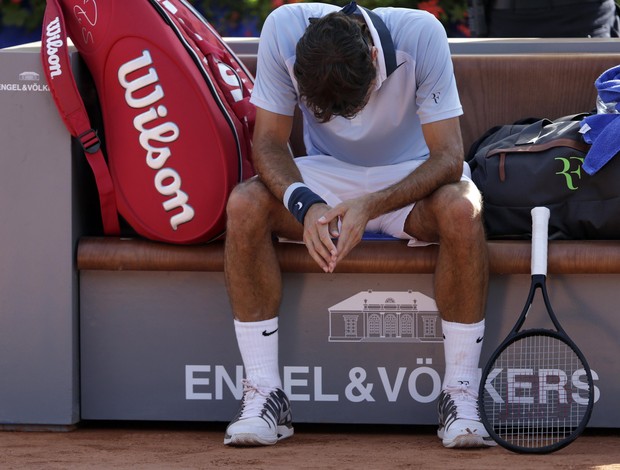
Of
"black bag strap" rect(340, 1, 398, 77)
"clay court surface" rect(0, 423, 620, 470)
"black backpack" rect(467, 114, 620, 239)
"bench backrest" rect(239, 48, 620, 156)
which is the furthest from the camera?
"bench backrest" rect(239, 48, 620, 156)

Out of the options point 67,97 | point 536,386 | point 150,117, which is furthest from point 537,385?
point 67,97

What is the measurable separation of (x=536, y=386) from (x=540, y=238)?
41 cm

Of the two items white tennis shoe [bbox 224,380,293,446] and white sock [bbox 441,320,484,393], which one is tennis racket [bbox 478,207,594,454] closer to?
white sock [bbox 441,320,484,393]

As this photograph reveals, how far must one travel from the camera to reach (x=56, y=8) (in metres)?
3.61

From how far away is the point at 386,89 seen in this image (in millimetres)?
3508

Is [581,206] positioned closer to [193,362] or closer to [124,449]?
[193,362]

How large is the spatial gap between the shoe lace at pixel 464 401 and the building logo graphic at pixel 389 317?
0.70 feet

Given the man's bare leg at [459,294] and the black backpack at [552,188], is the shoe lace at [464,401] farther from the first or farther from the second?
the black backpack at [552,188]

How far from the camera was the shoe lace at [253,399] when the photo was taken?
11.0 feet

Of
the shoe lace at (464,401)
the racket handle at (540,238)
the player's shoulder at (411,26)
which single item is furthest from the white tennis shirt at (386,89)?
the shoe lace at (464,401)

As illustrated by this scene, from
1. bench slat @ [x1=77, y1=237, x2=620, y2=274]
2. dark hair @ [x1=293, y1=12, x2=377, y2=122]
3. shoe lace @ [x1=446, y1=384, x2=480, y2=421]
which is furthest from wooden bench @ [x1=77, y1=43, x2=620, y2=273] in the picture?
dark hair @ [x1=293, y1=12, x2=377, y2=122]

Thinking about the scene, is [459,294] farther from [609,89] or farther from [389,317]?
[609,89]

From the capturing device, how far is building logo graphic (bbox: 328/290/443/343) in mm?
3537

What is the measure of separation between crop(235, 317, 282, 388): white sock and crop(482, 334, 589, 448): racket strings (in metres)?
0.57
